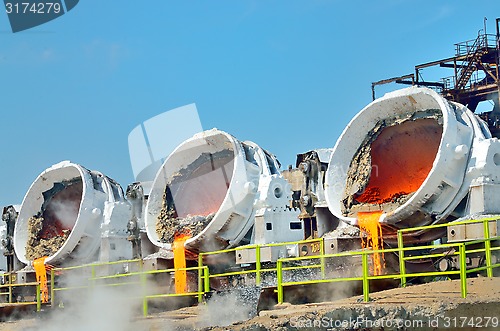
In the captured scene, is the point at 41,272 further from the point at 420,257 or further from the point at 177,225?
the point at 420,257

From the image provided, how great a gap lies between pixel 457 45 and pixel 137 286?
31.8ft

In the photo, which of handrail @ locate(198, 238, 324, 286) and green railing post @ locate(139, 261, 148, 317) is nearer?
handrail @ locate(198, 238, 324, 286)

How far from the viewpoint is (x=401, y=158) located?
40.3 ft

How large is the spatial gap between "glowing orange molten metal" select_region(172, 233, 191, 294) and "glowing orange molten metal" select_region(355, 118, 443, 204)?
348cm

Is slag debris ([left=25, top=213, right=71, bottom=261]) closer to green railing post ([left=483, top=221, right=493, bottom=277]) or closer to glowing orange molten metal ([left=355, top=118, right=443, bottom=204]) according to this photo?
glowing orange molten metal ([left=355, top=118, right=443, bottom=204])

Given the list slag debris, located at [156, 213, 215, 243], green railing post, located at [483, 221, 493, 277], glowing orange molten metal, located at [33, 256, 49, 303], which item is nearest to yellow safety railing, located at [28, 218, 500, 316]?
green railing post, located at [483, 221, 493, 277]

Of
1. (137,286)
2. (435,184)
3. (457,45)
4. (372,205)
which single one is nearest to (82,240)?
(137,286)

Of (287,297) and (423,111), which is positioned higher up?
(423,111)

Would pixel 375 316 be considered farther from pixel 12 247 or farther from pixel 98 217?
pixel 12 247

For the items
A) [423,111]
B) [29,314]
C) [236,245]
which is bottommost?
[29,314]

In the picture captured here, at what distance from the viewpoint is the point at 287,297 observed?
33.1 ft

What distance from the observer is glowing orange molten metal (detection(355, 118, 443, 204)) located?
11.9 meters

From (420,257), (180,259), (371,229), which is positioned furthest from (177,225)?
(420,257)

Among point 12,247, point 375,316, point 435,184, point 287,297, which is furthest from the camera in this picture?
point 12,247
